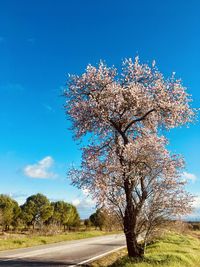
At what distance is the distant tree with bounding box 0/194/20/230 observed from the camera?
75.8 metres

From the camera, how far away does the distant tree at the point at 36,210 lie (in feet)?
283

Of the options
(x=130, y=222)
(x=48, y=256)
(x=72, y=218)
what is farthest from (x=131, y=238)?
(x=72, y=218)

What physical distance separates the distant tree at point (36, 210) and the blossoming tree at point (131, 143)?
71065 mm

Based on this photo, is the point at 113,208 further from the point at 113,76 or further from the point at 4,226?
the point at 4,226

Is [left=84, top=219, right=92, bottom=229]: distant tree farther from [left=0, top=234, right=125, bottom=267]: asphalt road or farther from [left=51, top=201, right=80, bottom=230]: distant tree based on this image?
[left=0, top=234, right=125, bottom=267]: asphalt road

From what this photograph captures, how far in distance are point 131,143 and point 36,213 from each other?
77.4m

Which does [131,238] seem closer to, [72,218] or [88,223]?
[72,218]

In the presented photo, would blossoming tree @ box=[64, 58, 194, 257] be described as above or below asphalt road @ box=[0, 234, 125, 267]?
above

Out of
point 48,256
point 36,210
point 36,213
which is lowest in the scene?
→ point 48,256

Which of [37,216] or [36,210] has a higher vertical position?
[36,210]

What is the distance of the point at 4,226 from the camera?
8138cm

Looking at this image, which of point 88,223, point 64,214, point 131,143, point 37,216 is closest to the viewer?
point 131,143

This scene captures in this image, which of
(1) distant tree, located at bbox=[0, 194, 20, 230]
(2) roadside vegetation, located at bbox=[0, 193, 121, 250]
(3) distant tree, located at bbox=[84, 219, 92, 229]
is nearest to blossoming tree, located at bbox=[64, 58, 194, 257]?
(2) roadside vegetation, located at bbox=[0, 193, 121, 250]

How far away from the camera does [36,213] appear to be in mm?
89875
